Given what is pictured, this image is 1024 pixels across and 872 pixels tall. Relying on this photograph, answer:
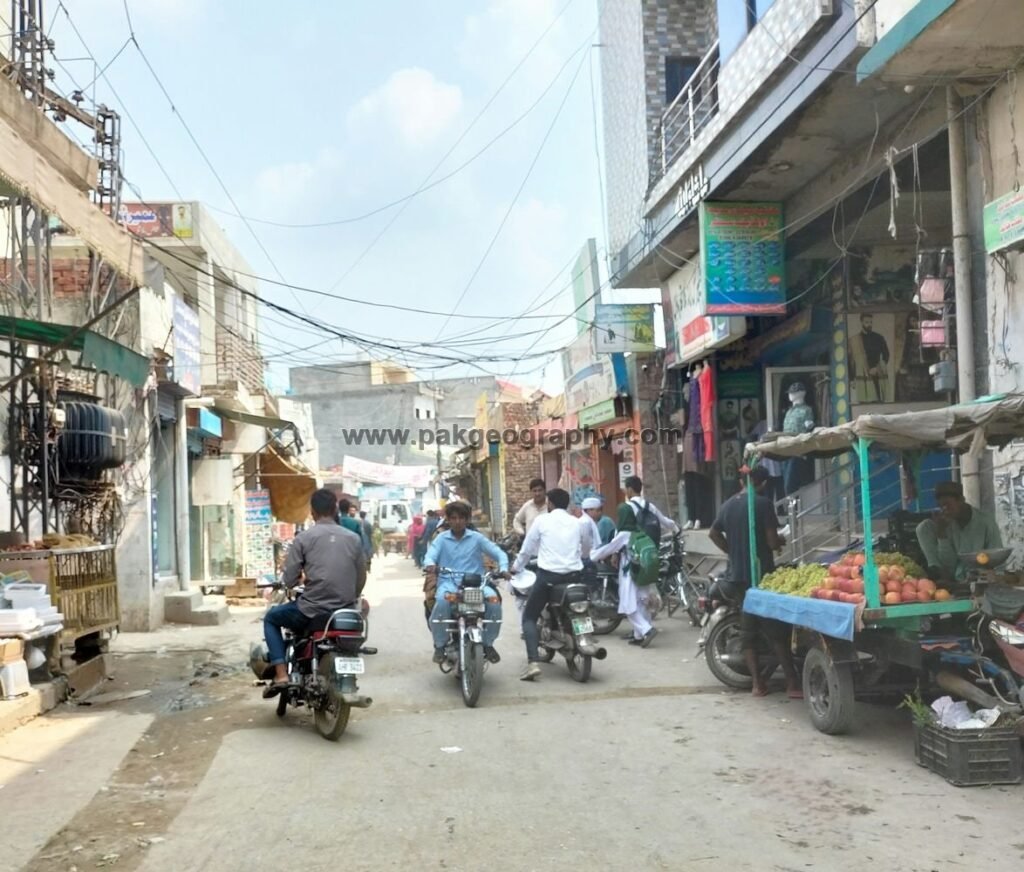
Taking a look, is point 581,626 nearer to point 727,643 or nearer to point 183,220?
point 727,643

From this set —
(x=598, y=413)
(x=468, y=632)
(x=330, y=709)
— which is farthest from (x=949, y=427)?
(x=598, y=413)

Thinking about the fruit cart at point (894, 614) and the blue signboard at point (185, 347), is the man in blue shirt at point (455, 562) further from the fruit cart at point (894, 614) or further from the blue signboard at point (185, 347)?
the blue signboard at point (185, 347)

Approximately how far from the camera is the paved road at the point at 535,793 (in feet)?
14.1

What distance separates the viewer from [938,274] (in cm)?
904

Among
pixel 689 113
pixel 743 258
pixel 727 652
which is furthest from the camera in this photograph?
pixel 689 113

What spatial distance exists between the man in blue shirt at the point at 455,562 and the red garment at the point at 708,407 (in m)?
7.85

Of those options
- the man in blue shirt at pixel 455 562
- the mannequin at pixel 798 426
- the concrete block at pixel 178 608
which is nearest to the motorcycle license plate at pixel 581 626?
the man in blue shirt at pixel 455 562

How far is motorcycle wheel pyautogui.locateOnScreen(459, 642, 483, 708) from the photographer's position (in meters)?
7.53

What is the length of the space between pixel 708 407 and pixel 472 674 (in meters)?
8.99

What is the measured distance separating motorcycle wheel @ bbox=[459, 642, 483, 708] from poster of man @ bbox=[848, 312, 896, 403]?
698 cm

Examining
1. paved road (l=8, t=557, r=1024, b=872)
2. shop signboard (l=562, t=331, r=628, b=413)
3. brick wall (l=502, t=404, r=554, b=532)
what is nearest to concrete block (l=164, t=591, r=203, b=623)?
paved road (l=8, t=557, r=1024, b=872)

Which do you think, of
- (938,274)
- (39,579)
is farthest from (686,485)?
(39,579)

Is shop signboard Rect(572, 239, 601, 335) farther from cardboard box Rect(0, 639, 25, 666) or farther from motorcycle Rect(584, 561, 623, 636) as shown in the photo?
cardboard box Rect(0, 639, 25, 666)

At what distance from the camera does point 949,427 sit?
229 inches
